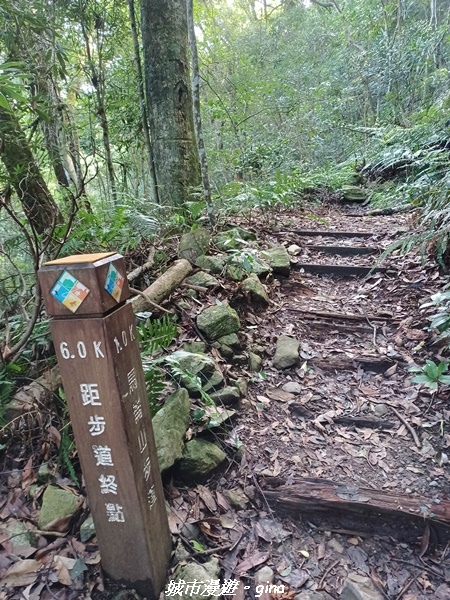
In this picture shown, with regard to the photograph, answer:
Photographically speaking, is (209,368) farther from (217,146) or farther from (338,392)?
(217,146)

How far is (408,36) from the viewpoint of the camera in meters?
10.5

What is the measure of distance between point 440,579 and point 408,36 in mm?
12982

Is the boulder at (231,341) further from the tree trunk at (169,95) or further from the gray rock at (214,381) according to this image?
the tree trunk at (169,95)

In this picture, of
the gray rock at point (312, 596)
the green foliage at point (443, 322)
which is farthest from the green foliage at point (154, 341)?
the green foliage at point (443, 322)

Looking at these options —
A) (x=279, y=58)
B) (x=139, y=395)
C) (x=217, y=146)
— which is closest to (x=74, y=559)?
(x=139, y=395)

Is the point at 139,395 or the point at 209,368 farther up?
the point at 139,395

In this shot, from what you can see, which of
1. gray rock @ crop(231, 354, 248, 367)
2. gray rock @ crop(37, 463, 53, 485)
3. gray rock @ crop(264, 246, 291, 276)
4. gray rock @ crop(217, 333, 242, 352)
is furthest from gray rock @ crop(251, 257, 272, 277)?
gray rock @ crop(37, 463, 53, 485)

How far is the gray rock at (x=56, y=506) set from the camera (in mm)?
1881

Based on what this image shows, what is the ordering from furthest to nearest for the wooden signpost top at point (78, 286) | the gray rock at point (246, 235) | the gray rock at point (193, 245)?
the gray rock at point (246, 235)
the gray rock at point (193, 245)
the wooden signpost top at point (78, 286)

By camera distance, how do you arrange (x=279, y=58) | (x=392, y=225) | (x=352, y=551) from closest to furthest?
(x=352, y=551) → (x=392, y=225) → (x=279, y=58)

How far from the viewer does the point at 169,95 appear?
4.86 metres

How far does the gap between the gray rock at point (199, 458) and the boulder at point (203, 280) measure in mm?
1707

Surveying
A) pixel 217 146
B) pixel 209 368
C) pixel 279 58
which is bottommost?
pixel 209 368

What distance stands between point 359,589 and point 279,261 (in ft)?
11.2
